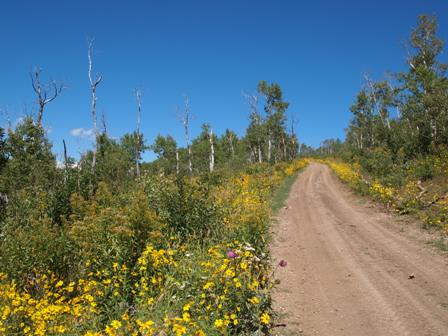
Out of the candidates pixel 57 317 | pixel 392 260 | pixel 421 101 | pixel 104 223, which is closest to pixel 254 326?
pixel 57 317

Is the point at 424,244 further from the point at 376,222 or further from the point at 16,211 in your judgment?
the point at 16,211

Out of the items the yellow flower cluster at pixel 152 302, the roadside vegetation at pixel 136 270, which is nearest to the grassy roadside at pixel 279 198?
the roadside vegetation at pixel 136 270

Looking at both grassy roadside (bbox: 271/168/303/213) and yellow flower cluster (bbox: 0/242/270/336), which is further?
grassy roadside (bbox: 271/168/303/213)

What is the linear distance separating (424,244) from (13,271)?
33.0ft

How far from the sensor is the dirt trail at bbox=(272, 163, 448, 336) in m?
5.50

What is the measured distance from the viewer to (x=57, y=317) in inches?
177

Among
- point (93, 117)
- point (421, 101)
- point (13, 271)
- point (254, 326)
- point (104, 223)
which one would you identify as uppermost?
point (93, 117)

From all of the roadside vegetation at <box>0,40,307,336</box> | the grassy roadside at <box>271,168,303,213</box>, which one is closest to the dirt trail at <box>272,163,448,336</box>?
the roadside vegetation at <box>0,40,307,336</box>

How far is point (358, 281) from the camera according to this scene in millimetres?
7273

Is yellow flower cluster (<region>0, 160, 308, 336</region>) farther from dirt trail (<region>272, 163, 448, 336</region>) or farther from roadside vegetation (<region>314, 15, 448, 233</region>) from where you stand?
roadside vegetation (<region>314, 15, 448, 233</region>)

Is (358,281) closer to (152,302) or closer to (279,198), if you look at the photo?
(152,302)

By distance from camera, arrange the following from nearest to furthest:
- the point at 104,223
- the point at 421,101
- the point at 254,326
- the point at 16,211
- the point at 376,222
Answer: the point at 254,326, the point at 104,223, the point at 16,211, the point at 376,222, the point at 421,101

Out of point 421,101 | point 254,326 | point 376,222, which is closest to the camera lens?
point 254,326

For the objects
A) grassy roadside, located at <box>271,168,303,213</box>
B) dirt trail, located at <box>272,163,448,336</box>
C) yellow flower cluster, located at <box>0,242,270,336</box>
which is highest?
grassy roadside, located at <box>271,168,303,213</box>
